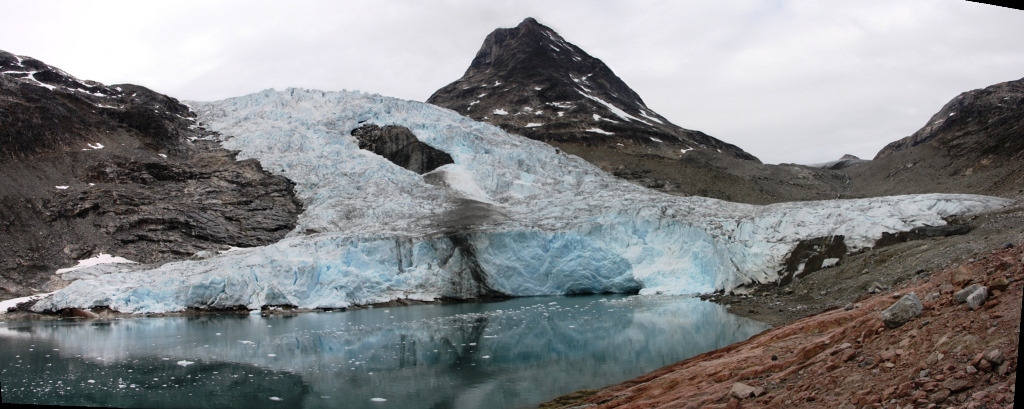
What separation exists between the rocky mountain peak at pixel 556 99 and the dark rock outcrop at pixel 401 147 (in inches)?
647

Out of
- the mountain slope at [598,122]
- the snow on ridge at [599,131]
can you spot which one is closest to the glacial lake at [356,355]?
the mountain slope at [598,122]

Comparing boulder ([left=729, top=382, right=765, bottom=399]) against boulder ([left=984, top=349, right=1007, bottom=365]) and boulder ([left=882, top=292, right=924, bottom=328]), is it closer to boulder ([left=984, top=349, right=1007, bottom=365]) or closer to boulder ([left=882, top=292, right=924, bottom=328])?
boulder ([left=882, top=292, right=924, bottom=328])

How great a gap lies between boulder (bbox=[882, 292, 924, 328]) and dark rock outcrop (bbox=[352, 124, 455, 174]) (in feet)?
110

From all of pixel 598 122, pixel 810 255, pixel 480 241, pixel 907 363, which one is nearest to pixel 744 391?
pixel 907 363

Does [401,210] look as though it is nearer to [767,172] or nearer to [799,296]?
[799,296]

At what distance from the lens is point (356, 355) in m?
15.2

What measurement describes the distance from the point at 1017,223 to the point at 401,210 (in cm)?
2312

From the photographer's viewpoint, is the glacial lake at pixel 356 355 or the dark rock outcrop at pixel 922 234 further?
the dark rock outcrop at pixel 922 234

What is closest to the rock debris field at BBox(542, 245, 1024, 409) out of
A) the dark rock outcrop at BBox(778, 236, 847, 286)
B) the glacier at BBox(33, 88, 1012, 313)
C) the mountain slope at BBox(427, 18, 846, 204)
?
the dark rock outcrop at BBox(778, 236, 847, 286)

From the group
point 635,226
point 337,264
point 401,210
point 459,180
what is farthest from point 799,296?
point 459,180

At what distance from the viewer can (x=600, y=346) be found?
15.4 m

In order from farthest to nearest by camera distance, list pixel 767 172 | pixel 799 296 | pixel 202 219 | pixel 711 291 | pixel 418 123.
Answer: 1. pixel 767 172
2. pixel 418 123
3. pixel 202 219
4. pixel 711 291
5. pixel 799 296

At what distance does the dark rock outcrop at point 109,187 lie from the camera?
27625 mm

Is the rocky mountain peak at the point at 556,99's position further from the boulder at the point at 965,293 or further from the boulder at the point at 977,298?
the boulder at the point at 977,298
